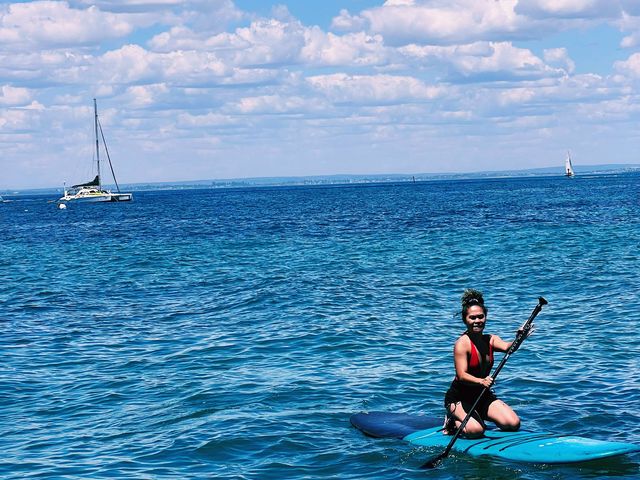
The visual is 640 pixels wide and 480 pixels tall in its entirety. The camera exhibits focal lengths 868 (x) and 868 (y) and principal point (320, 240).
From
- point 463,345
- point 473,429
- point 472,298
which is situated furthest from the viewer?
point 473,429

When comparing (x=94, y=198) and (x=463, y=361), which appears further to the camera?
(x=94, y=198)

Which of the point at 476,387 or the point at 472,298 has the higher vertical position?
the point at 472,298

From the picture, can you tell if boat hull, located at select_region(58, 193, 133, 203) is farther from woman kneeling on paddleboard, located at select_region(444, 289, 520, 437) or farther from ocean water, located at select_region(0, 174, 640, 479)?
woman kneeling on paddleboard, located at select_region(444, 289, 520, 437)

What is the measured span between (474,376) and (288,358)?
758 centimetres

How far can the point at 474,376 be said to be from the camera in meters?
12.6

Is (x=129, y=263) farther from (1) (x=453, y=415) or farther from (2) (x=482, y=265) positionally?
(1) (x=453, y=415)

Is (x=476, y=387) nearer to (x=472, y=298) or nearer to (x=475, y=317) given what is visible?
(x=475, y=317)

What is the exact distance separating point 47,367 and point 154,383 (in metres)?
3.11

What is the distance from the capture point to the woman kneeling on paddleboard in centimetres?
1224

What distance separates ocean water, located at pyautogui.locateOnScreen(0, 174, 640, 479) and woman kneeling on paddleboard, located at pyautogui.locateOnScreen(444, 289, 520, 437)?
673mm

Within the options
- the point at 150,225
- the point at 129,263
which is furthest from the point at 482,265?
the point at 150,225

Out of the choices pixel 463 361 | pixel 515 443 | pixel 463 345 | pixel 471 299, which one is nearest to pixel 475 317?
pixel 471 299

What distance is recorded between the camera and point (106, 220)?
288ft

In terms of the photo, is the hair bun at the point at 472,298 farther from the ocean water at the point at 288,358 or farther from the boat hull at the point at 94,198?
the boat hull at the point at 94,198
